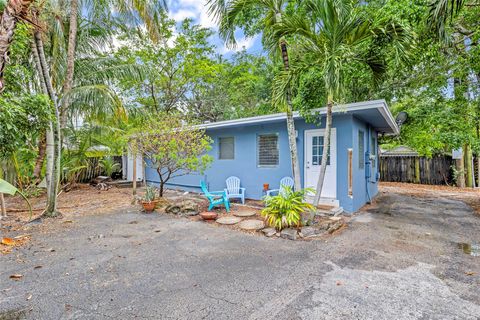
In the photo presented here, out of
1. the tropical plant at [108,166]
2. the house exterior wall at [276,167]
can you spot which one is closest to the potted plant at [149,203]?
the house exterior wall at [276,167]

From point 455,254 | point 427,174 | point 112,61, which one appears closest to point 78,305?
point 455,254

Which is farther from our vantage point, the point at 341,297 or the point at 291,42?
the point at 291,42

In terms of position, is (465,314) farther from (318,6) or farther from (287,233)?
(318,6)

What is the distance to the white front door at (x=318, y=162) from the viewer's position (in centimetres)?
652

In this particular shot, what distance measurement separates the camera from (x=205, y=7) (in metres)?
5.45

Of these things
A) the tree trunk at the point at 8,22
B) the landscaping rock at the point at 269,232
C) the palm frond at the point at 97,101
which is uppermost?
the palm frond at the point at 97,101

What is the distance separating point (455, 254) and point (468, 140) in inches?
170

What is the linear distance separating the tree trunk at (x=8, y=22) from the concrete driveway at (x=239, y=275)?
7.51ft

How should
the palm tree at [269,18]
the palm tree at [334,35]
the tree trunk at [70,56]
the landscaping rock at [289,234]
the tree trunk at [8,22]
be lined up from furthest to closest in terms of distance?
the tree trunk at [70,56], the palm tree at [269,18], the landscaping rock at [289,234], the palm tree at [334,35], the tree trunk at [8,22]

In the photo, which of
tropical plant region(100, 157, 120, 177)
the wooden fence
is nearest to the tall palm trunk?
tropical plant region(100, 157, 120, 177)

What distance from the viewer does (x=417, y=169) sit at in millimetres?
12906

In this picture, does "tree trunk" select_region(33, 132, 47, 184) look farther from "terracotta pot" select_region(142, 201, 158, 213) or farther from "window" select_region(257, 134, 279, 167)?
"window" select_region(257, 134, 279, 167)

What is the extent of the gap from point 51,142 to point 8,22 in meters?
5.41

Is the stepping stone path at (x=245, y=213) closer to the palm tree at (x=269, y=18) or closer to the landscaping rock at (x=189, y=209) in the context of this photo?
the landscaping rock at (x=189, y=209)
